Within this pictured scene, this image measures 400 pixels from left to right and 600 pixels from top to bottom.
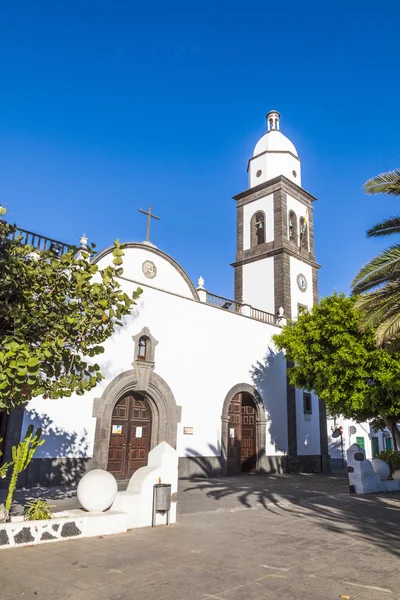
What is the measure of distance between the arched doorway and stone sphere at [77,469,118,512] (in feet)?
38.3

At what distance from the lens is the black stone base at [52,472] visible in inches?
502

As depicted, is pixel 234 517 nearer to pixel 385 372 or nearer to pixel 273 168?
pixel 385 372

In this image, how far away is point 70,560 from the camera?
5.95m

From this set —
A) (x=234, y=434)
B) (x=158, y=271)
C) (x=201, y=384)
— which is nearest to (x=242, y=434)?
(x=234, y=434)

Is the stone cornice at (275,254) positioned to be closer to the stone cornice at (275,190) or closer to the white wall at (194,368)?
the stone cornice at (275,190)

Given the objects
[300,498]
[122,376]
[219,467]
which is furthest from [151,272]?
[300,498]

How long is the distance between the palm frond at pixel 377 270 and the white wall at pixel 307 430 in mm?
11399

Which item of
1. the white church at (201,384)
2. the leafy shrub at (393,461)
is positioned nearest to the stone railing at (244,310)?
the white church at (201,384)

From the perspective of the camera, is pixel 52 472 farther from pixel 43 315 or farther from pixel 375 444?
pixel 375 444

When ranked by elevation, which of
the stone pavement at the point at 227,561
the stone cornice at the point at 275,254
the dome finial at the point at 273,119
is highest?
the dome finial at the point at 273,119

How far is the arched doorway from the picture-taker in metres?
19.1

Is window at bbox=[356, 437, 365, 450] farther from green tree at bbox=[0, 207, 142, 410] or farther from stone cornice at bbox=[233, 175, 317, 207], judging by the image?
green tree at bbox=[0, 207, 142, 410]

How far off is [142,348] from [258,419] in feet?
22.7

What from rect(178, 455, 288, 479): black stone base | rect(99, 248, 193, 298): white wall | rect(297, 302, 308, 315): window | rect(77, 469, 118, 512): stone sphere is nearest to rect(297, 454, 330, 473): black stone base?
rect(178, 455, 288, 479): black stone base
